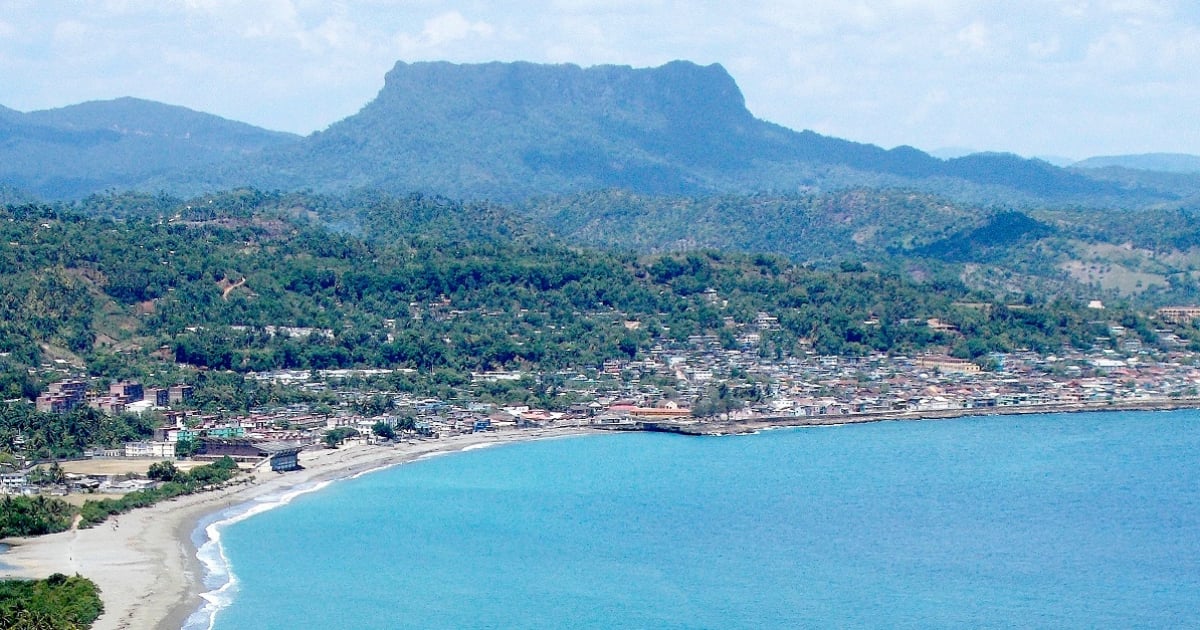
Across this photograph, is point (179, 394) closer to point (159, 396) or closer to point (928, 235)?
point (159, 396)

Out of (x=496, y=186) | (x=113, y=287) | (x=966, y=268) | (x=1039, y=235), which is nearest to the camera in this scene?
(x=113, y=287)

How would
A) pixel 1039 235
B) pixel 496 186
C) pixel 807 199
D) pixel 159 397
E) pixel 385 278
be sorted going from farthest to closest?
pixel 496 186
pixel 807 199
pixel 1039 235
pixel 385 278
pixel 159 397

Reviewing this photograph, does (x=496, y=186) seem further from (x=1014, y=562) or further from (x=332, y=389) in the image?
(x=1014, y=562)

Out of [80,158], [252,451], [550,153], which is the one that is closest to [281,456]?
→ [252,451]

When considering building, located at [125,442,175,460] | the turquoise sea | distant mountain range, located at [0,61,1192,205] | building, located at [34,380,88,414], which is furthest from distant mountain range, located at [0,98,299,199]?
the turquoise sea

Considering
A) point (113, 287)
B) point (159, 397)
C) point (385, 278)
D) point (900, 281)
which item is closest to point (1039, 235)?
point (900, 281)
